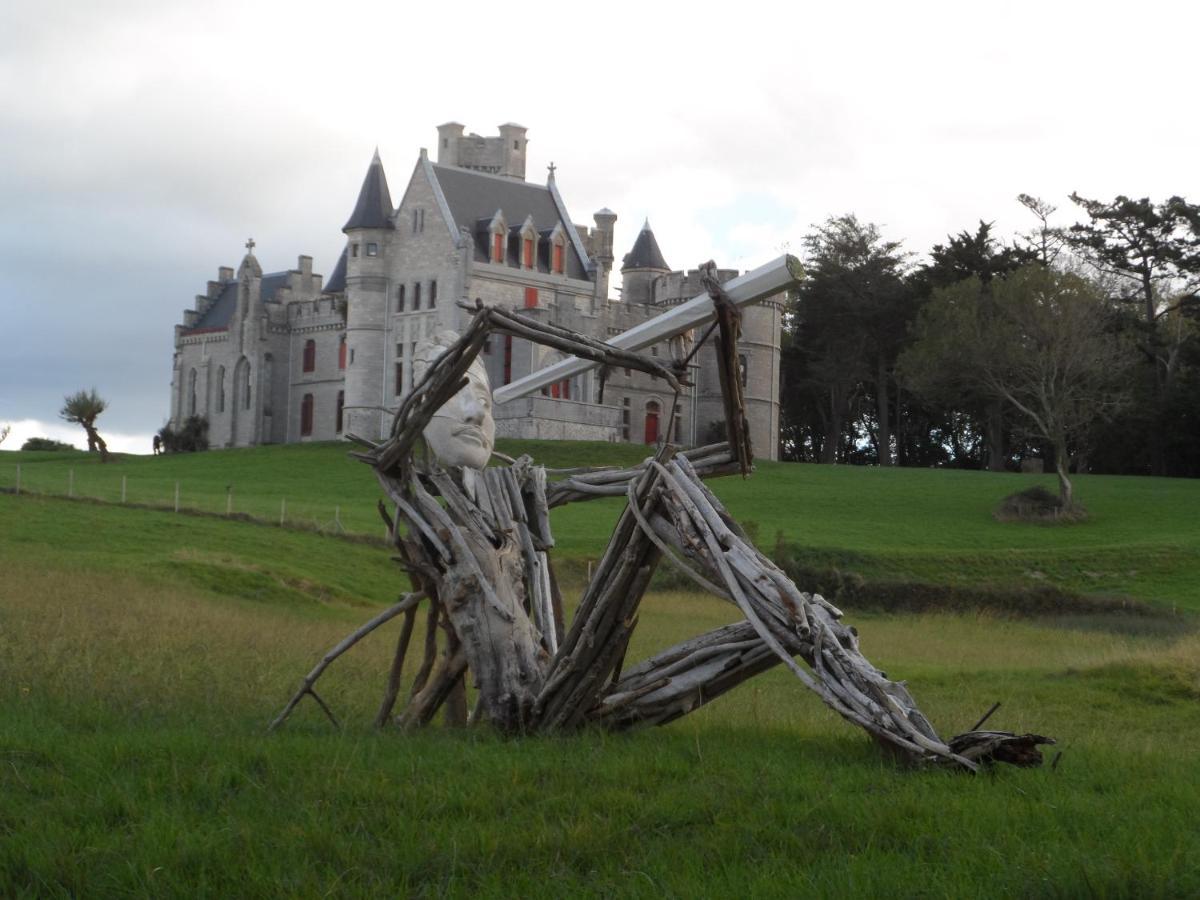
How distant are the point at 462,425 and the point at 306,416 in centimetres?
8423

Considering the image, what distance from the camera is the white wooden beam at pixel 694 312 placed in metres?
6.80

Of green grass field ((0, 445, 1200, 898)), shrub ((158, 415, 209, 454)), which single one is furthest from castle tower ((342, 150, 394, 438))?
green grass field ((0, 445, 1200, 898))

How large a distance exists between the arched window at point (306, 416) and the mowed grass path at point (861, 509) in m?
9.79

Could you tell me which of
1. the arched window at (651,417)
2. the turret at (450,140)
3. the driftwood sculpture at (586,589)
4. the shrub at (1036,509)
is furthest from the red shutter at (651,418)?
the driftwood sculpture at (586,589)

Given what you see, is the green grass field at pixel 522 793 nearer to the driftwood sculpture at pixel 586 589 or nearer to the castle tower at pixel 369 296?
the driftwood sculpture at pixel 586 589

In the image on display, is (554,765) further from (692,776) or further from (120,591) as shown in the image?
(120,591)

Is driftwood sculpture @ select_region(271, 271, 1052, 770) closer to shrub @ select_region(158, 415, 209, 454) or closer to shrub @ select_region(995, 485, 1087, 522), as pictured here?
shrub @ select_region(995, 485, 1087, 522)

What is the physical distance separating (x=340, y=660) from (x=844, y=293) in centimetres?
7323

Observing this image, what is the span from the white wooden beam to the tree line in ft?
168

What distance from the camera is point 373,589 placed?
32062 mm

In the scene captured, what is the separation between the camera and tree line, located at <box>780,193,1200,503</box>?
60219 mm

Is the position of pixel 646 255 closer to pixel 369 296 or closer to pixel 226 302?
pixel 369 296

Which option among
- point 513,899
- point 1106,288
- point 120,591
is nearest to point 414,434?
point 513,899

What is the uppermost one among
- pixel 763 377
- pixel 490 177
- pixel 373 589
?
A: pixel 490 177
